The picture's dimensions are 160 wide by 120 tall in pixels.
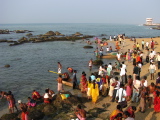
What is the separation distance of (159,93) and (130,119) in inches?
112

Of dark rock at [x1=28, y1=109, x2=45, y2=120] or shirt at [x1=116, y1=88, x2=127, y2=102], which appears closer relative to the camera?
dark rock at [x1=28, y1=109, x2=45, y2=120]

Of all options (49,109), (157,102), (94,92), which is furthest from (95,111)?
(157,102)

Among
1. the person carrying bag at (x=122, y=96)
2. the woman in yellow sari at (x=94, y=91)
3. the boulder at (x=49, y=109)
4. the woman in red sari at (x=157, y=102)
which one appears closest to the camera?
the woman in red sari at (x=157, y=102)

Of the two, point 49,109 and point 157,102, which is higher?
point 157,102

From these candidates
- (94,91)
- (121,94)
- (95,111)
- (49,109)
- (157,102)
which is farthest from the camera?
(94,91)

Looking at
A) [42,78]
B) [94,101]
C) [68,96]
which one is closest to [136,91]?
[94,101]

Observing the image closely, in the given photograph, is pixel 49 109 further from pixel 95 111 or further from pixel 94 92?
pixel 94 92

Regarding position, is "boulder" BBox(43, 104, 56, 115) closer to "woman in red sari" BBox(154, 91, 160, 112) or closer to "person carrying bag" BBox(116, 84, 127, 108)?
"person carrying bag" BBox(116, 84, 127, 108)

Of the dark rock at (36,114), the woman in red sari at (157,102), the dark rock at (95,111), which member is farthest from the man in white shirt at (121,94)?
the dark rock at (36,114)

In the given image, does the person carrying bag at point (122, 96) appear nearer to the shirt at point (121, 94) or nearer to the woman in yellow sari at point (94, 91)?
the shirt at point (121, 94)

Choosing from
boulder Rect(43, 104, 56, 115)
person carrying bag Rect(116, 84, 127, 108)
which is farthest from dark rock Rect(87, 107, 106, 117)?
boulder Rect(43, 104, 56, 115)

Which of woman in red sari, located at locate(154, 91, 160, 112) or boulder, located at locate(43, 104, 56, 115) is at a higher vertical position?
woman in red sari, located at locate(154, 91, 160, 112)

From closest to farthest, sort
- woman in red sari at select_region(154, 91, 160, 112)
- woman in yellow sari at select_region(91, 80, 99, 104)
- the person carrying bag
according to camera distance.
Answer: woman in red sari at select_region(154, 91, 160, 112)
the person carrying bag
woman in yellow sari at select_region(91, 80, 99, 104)

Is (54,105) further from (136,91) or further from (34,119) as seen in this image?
(136,91)
